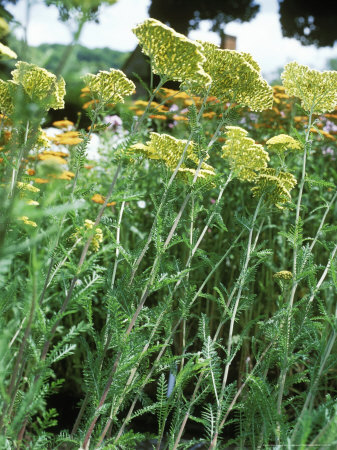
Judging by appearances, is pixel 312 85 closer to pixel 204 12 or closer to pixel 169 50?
pixel 169 50

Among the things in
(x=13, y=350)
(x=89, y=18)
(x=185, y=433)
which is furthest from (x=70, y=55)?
(x=185, y=433)

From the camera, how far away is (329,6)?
1658 centimetres

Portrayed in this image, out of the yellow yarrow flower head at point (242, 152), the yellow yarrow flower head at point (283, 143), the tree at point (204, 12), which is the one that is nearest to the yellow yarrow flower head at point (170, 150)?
the yellow yarrow flower head at point (242, 152)

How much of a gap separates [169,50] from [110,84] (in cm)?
23

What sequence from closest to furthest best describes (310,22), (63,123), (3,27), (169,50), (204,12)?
(3,27), (169,50), (63,123), (204,12), (310,22)

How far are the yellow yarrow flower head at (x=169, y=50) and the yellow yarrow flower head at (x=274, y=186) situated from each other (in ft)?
1.65

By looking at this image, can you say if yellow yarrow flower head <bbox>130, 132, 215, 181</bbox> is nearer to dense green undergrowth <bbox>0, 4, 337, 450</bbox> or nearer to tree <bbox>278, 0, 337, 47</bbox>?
dense green undergrowth <bbox>0, 4, 337, 450</bbox>

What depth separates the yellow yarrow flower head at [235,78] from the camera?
1.51m

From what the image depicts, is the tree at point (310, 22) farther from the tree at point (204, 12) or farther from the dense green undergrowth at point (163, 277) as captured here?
the dense green undergrowth at point (163, 277)

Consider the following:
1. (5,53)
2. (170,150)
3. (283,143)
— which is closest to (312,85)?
(283,143)

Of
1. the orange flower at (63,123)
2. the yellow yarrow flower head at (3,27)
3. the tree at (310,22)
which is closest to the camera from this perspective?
the yellow yarrow flower head at (3,27)

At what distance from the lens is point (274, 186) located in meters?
1.73

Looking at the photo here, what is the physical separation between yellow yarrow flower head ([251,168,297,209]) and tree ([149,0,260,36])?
10.5m

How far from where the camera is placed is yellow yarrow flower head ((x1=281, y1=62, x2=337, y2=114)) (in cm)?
176
